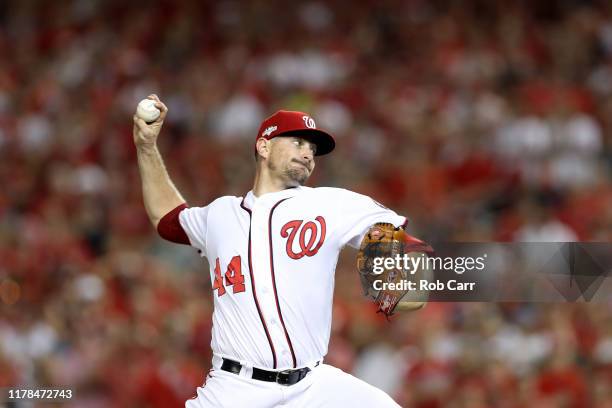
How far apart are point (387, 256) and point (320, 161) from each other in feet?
15.8

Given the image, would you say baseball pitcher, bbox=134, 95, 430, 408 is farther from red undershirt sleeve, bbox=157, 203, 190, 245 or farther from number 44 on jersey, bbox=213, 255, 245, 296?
red undershirt sleeve, bbox=157, 203, 190, 245

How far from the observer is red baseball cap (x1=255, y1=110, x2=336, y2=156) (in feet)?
13.5

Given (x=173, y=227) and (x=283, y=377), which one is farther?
(x=173, y=227)

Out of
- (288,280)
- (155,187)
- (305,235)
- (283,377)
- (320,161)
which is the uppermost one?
(320,161)

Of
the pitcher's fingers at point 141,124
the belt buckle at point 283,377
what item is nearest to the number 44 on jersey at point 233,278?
the belt buckle at point 283,377

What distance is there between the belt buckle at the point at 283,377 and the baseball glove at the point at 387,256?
41 cm

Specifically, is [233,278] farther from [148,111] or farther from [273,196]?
[148,111]

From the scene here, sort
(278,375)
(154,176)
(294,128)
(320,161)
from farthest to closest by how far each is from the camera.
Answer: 1. (320,161)
2. (154,176)
3. (294,128)
4. (278,375)

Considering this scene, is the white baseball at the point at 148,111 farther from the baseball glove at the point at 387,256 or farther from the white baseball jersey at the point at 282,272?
the baseball glove at the point at 387,256

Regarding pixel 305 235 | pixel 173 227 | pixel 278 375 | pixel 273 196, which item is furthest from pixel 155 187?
pixel 278 375

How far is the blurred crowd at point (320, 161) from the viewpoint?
22.5 feet

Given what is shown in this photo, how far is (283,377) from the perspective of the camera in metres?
3.90

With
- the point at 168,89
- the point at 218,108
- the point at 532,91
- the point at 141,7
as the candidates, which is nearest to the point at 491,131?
the point at 532,91

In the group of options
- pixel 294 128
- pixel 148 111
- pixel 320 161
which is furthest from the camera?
pixel 320 161
